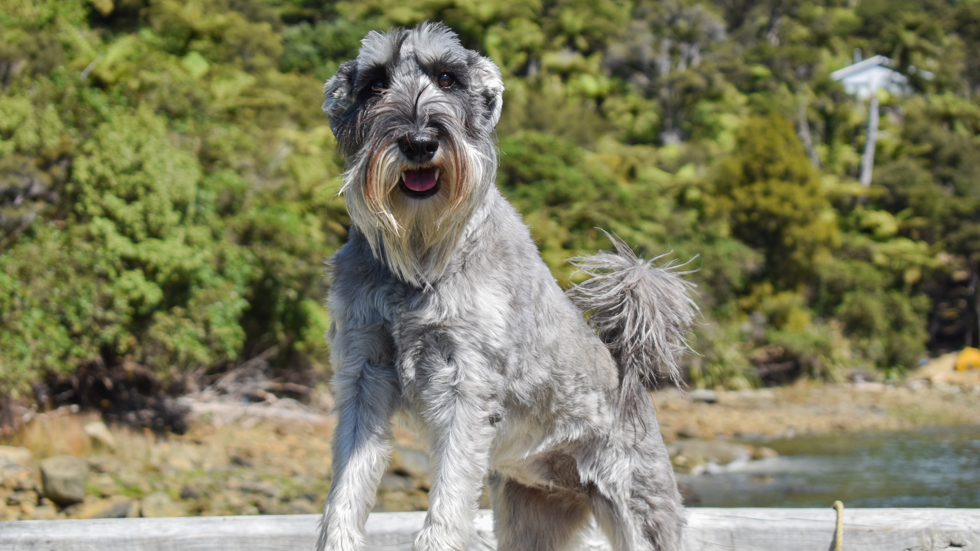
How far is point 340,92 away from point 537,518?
6.69 feet

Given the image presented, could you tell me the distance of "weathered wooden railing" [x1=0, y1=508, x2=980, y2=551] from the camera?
358 centimetres

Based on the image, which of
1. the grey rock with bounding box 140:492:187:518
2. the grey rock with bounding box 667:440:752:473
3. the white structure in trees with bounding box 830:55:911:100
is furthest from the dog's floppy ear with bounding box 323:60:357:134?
the white structure in trees with bounding box 830:55:911:100

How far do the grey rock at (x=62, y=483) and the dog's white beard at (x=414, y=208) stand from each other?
7.43 metres

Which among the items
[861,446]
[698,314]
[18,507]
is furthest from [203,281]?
[861,446]

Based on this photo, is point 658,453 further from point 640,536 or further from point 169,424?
point 169,424

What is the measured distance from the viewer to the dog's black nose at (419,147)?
2742 mm

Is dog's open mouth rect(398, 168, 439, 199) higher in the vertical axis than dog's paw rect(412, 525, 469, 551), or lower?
higher

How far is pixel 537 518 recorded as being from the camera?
147 inches

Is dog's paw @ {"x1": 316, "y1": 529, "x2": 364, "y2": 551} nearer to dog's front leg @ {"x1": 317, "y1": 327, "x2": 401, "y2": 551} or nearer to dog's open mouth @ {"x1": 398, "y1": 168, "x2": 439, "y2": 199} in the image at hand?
dog's front leg @ {"x1": 317, "y1": 327, "x2": 401, "y2": 551}

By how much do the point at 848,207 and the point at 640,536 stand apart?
1255 inches

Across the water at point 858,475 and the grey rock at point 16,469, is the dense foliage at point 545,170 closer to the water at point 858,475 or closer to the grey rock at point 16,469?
the grey rock at point 16,469

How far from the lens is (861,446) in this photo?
53.5ft

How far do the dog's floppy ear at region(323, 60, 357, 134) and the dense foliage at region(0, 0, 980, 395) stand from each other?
5.66 ft

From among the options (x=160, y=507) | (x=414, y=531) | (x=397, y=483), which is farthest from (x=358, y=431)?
(x=397, y=483)
